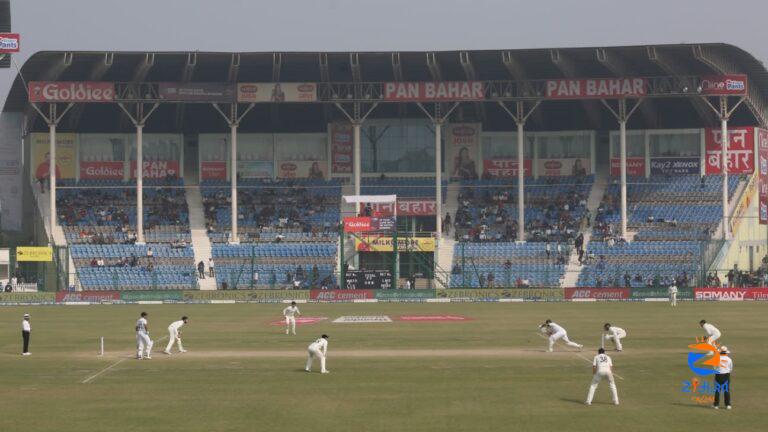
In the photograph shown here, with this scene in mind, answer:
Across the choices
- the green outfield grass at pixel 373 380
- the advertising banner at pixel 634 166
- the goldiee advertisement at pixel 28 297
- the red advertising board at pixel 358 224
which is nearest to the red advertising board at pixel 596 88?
the advertising banner at pixel 634 166

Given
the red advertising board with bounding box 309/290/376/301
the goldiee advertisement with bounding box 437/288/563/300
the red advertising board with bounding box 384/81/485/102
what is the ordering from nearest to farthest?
the red advertising board with bounding box 309/290/376/301, the goldiee advertisement with bounding box 437/288/563/300, the red advertising board with bounding box 384/81/485/102

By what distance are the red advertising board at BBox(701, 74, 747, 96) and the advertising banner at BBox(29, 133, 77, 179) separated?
55671mm

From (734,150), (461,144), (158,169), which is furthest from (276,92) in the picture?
(734,150)

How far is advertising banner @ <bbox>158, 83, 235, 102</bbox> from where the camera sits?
296 feet

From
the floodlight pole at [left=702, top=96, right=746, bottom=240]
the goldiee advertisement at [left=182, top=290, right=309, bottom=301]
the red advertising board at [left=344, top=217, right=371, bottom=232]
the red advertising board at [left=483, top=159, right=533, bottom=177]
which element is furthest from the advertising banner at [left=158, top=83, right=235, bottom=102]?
the floodlight pole at [left=702, top=96, right=746, bottom=240]

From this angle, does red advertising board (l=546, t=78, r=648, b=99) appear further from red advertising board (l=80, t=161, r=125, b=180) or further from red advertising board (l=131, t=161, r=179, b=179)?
red advertising board (l=80, t=161, r=125, b=180)

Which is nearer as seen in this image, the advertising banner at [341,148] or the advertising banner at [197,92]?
Answer: the advertising banner at [197,92]

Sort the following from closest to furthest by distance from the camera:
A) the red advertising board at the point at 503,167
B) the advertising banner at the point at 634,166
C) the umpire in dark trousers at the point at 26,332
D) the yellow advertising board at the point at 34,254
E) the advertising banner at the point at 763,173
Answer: the umpire in dark trousers at the point at 26,332
the yellow advertising board at the point at 34,254
the advertising banner at the point at 763,173
the advertising banner at the point at 634,166
the red advertising board at the point at 503,167

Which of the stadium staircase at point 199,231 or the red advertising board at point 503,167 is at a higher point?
the red advertising board at point 503,167

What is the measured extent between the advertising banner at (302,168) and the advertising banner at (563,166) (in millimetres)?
20192

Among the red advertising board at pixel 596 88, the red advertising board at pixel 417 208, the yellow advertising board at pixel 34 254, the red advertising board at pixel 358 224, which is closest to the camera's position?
the yellow advertising board at pixel 34 254

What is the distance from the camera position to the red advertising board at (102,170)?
3959 inches

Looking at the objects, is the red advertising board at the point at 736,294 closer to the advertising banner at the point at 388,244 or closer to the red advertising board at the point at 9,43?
the advertising banner at the point at 388,244

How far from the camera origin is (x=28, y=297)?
266 ft
